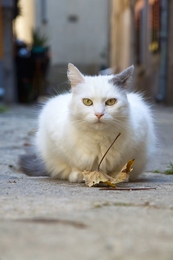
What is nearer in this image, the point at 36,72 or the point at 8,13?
the point at 8,13

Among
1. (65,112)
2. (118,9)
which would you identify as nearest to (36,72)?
(118,9)

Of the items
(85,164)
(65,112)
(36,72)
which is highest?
(65,112)

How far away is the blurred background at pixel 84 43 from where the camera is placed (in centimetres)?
1471

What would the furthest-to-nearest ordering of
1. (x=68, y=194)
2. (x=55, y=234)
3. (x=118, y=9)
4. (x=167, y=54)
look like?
(x=118, y=9) → (x=167, y=54) → (x=68, y=194) → (x=55, y=234)

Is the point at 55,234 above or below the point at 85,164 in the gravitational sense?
above

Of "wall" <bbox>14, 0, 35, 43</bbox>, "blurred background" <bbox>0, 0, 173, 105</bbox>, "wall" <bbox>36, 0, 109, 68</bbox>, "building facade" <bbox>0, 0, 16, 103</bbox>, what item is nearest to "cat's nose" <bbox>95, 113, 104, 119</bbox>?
"blurred background" <bbox>0, 0, 173, 105</bbox>

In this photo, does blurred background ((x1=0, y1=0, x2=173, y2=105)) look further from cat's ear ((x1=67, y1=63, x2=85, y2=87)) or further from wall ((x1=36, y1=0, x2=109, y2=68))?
cat's ear ((x1=67, y1=63, x2=85, y2=87))

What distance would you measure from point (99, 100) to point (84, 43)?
75.0ft

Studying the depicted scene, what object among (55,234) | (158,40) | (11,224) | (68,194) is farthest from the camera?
(158,40)

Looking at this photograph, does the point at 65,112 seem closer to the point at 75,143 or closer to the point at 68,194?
the point at 75,143

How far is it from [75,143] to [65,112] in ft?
0.97

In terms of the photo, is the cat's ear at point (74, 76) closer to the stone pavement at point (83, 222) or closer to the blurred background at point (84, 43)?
the stone pavement at point (83, 222)

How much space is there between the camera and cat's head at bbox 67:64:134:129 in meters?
3.41

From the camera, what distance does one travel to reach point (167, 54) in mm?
Result: 14469
